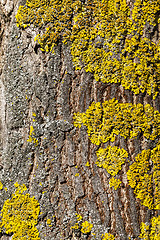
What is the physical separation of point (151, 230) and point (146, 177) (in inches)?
10.9

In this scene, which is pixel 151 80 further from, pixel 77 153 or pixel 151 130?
pixel 77 153

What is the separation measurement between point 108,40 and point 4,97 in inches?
28.9

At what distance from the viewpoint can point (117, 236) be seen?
132 centimetres

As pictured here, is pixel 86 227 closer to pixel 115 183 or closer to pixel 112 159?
pixel 115 183

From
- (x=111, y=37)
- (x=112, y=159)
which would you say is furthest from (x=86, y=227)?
(x=111, y=37)

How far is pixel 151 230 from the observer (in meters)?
1.33

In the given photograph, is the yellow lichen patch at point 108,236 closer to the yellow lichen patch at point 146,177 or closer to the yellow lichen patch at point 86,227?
the yellow lichen patch at point 86,227

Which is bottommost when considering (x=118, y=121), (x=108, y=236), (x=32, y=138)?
(x=108, y=236)

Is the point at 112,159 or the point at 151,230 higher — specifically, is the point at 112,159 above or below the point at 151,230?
above

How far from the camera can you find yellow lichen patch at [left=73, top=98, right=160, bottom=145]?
1.36 m

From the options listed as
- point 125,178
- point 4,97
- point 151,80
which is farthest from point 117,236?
point 4,97

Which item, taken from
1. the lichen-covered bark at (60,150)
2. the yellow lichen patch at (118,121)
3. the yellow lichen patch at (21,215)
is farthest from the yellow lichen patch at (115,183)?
the yellow lichen patch at (21,215)

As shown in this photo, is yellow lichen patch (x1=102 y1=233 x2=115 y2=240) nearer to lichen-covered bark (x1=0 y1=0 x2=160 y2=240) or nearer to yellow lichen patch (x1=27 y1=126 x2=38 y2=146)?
lichen-covered bark (x1=0 y1=0 x2=160 y2=240)

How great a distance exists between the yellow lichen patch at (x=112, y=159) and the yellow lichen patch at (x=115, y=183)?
0.10 feet
